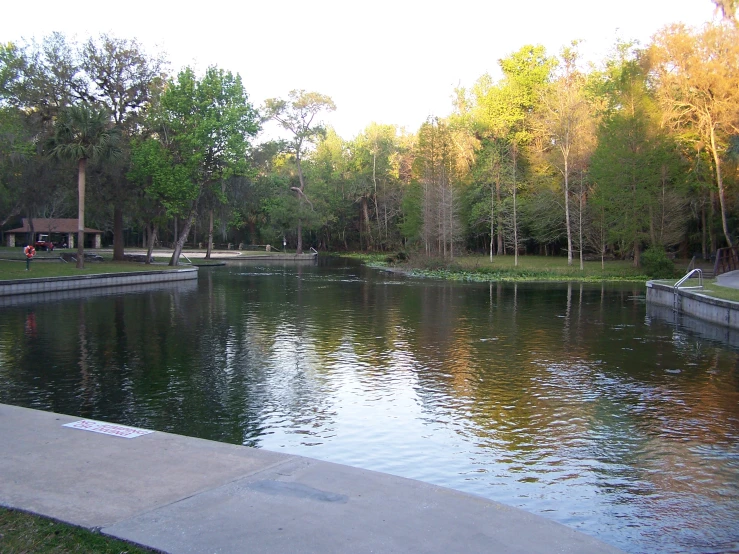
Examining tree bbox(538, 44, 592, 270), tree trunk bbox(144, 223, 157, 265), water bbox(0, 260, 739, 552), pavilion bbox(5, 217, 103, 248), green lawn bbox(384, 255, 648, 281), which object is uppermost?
tree bbox(538, 44, 592, 270)

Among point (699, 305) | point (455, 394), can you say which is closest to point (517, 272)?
point (699, 305)

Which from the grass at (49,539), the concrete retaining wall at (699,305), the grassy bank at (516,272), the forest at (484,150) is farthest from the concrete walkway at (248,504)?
the grassy bank at (516,272)

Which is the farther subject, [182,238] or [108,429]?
[182,238]

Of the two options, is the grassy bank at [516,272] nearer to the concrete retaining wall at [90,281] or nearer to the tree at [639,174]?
the tree at [639,174]

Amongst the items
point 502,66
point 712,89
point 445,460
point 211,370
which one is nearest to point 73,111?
point 211,370

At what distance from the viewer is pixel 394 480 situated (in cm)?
552

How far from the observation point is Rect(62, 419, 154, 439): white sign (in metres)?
6.75

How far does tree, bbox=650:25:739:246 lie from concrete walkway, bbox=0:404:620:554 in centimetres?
3683

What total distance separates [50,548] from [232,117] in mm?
39723

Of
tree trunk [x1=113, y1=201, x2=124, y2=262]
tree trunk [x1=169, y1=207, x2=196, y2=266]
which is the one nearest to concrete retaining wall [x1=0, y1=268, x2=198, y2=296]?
tree trunk [x1=169, y1=207, x2=196, y2=266]

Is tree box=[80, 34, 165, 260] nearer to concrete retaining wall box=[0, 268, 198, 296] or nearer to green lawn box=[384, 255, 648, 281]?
concrete retaining wall box=[0, 268, 198, 296]

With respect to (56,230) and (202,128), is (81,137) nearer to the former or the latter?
(202,128)

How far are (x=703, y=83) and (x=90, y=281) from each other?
112 ft

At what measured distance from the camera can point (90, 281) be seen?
101 ft
